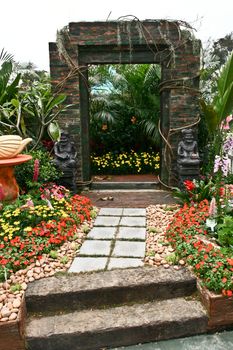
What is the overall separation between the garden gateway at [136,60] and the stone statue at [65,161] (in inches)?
15.9

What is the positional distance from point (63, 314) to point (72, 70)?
3878 millimetres

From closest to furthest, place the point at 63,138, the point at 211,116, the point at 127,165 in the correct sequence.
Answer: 1. the point at 211,116
2. the point at 63,138
3. the point at 127,165

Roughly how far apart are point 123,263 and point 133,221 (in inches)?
45.5

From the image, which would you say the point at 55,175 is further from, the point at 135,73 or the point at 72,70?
the point at 135,73

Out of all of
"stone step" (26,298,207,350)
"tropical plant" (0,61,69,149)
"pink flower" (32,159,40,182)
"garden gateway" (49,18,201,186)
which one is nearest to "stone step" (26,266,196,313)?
"stone step" (26,298,207,350)

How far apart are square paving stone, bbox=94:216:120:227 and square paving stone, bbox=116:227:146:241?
0.22m

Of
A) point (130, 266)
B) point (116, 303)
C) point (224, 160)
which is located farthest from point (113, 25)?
point (116, 303)

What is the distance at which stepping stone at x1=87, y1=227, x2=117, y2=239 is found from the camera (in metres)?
3.60

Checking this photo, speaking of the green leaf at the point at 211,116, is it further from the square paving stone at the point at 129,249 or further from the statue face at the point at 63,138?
the statue face at the point at 63,138

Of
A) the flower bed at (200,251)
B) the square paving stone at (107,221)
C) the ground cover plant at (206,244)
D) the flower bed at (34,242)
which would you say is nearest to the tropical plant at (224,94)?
the ground cover plant at (206,244)

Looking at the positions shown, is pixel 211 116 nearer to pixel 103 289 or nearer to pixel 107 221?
pixel 107 221

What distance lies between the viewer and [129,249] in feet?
10.7

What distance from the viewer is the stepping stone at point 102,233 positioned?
360 centimetres

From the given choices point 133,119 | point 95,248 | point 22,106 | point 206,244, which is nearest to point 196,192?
point 206,244
